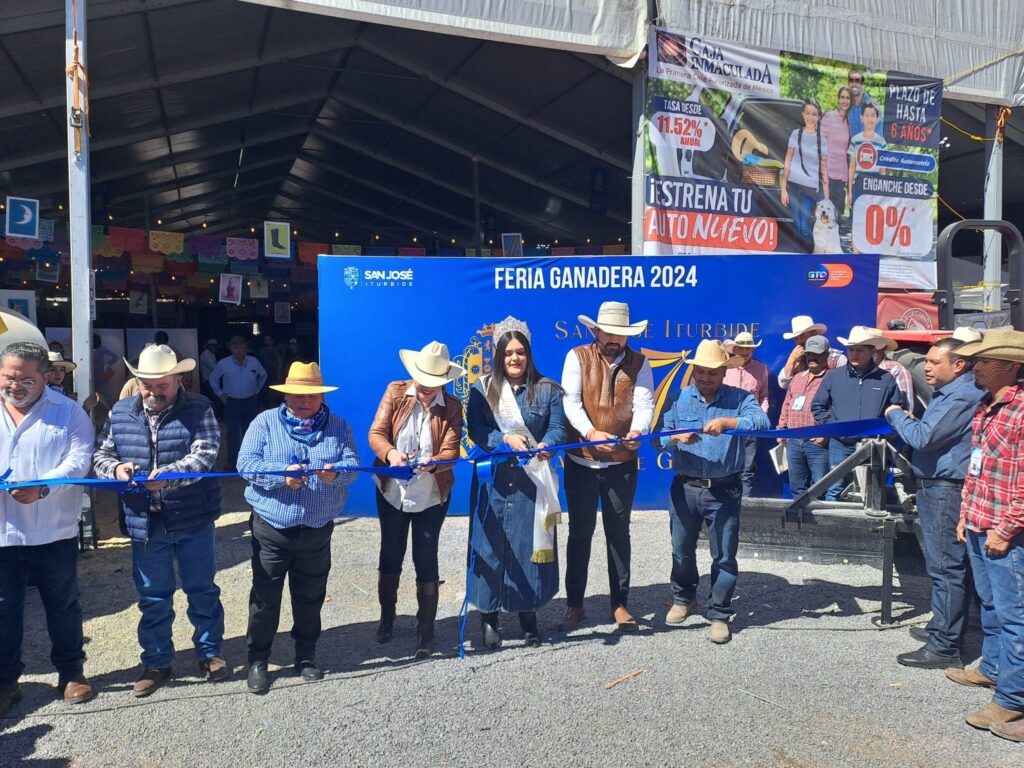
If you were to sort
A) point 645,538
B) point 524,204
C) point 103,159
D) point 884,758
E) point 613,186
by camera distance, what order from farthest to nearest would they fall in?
point 524,204
point 613,186
point 103,159
point 645,538
point 884,758

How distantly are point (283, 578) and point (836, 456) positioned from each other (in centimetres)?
478

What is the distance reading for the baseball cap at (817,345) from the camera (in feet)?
23.5

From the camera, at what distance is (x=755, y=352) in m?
8.08

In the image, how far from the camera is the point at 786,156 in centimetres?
1025

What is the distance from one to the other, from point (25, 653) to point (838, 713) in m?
4.67

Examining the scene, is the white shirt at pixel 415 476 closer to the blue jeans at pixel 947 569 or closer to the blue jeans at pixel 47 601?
the blue jeans at pixel 47 601

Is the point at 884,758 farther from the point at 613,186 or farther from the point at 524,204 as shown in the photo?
the point at 524,204

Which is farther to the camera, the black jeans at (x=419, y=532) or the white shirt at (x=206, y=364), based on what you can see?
the white shirt at (x=206, y=364)

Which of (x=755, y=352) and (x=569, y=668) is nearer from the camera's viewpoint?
(x=569, y=668)

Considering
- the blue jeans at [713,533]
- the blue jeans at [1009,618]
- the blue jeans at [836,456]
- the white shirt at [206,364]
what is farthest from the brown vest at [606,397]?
the white shirt at [206,364]

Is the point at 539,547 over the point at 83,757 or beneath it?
over

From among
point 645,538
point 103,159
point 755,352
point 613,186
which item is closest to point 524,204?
point 613,186

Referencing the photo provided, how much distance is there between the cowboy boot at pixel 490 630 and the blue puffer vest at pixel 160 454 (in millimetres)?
1754

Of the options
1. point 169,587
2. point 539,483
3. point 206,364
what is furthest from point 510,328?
point 206,364
